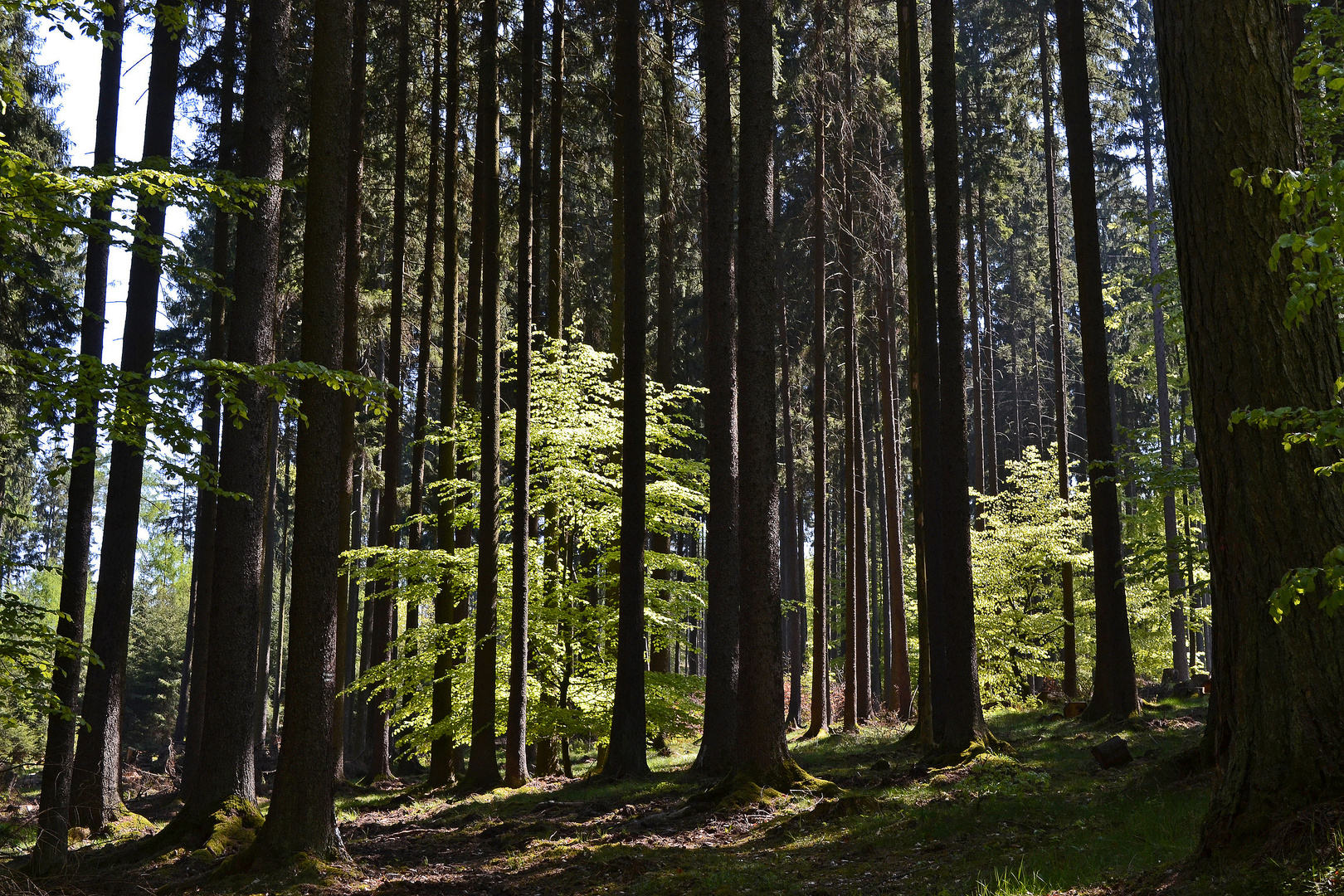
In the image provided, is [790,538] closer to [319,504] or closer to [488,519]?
[488,519]

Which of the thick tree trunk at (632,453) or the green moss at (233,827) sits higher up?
the thick tree trunk at (632,453)

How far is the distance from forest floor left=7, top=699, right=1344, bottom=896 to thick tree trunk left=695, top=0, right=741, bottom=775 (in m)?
1.04

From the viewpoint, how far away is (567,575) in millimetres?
15477

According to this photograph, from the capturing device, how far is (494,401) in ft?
44.8

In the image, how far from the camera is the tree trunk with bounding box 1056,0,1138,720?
46.8 feet

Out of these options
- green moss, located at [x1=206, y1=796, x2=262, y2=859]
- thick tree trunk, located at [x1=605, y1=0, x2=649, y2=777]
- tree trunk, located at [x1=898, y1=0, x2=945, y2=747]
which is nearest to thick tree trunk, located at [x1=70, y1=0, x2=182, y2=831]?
green moss, located at [x1=206, y1=796, x2=262, y2=859]

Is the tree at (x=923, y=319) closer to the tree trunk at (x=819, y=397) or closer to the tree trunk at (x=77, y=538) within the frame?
the tree trunk at (x=819, y=397)

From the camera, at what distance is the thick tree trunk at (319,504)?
288 inches

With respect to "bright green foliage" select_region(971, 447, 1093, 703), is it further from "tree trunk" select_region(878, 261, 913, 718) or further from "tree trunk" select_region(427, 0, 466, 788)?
"tree trunk" select_region(427, 0, 466, 788)

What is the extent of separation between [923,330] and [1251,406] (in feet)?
31.8

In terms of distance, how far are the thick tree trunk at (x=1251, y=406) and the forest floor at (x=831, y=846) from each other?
1.80 feet

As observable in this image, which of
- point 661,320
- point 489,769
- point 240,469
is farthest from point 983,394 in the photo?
point 240,469

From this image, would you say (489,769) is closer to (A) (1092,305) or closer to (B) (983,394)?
(A) (1092,305)

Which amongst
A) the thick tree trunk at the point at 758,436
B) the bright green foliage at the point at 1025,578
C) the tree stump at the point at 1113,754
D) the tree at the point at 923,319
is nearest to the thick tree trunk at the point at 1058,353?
the bright green foliage at the point at 1025,578
